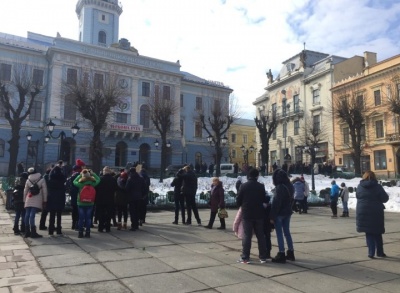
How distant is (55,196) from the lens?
9008 millimetres

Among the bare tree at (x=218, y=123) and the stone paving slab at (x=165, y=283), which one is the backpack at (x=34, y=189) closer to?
the stone paving slab at (x=165, y=283)

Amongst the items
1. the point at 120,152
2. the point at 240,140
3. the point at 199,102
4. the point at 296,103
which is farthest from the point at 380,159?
the point at 120,152

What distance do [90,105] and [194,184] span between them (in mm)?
18096

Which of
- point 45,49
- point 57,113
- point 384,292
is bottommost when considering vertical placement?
point 384,292

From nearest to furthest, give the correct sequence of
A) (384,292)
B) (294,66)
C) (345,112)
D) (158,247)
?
(384,292) < (158,247) < (345,112) < (294,66)

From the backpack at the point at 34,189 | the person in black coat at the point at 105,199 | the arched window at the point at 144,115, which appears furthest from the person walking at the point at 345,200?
the arched window at the point at 144,115

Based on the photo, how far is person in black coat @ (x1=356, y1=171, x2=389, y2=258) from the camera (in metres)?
7.11

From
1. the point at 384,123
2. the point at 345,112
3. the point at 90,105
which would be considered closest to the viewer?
the point at 90,105

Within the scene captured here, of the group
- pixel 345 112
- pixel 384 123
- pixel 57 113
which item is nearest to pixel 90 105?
pixel 57 113

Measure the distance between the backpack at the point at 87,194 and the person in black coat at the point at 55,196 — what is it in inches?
24.7

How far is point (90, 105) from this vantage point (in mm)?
26688

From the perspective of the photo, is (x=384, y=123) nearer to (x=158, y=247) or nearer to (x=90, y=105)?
(x=90, y=105)

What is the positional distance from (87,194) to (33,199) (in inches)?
50.2

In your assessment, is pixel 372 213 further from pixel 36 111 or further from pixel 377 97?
pixel 36 111
